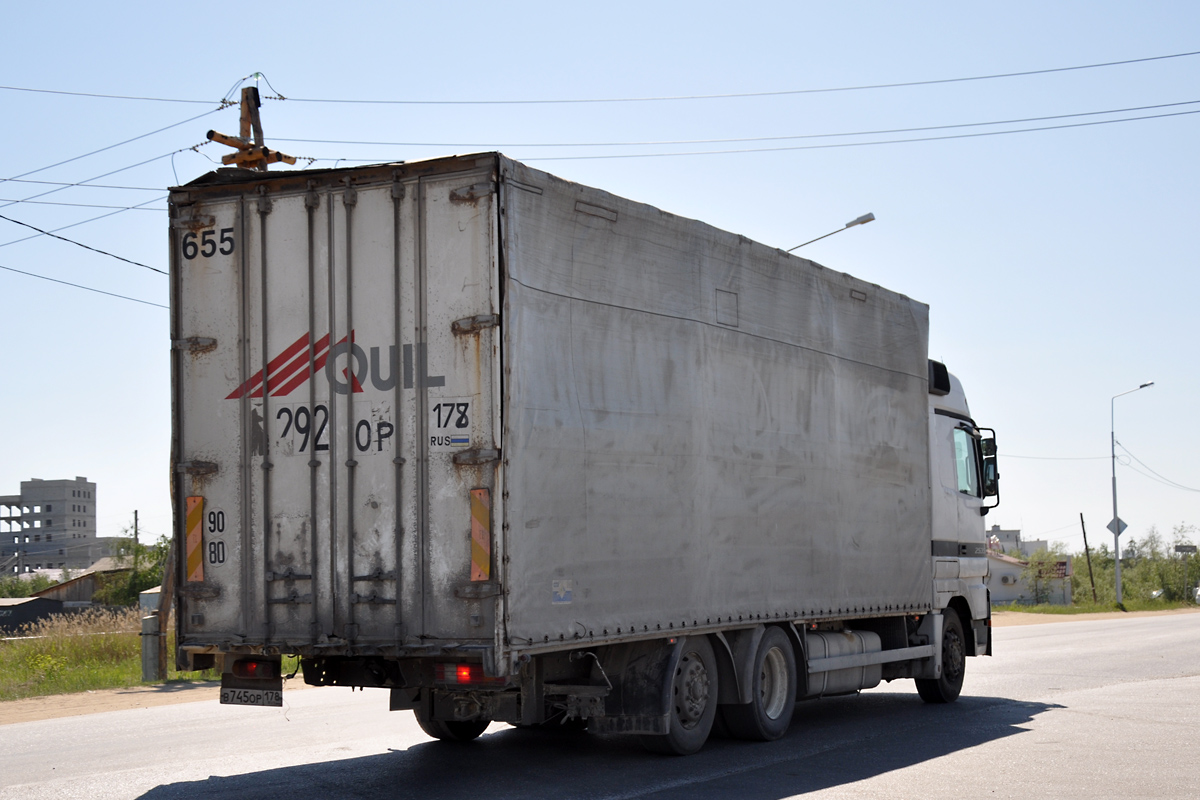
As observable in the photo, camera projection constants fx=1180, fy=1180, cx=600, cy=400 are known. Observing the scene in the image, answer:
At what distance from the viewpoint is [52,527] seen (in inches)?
6152

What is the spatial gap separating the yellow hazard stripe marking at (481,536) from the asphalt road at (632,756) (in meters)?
1.53

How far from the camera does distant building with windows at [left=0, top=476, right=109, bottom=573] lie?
146625 millimetres

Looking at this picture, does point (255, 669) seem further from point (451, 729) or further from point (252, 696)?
point (451, 729)

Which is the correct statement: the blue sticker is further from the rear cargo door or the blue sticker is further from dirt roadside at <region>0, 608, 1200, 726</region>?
dirt roadside at <region>0, 608, 1200, 726</region>

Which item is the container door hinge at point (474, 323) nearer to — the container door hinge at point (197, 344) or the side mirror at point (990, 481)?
the container door hinge at point (197, 344)

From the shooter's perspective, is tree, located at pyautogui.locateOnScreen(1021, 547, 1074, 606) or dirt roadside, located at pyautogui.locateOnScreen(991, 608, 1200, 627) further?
tree, located at pyautogui.locateOnScreen(1021, 547, 1074, 606)

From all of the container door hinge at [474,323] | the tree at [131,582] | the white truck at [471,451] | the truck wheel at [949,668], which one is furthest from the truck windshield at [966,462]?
the tree at [131,582]

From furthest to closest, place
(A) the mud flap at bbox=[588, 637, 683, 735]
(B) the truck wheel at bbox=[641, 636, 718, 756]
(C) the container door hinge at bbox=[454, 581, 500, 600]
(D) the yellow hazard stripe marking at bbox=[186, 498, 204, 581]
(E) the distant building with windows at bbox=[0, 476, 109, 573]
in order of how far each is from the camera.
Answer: (E) the distant building with windows at bbox=[0, 476, 109, 573], (B) the truck wheel at bbox=[641, 636, 718, 756], (A) the mud flap at bbox=[588, 637, 683, 735], (D) the yellow hazard stripe marking at bbox=[186, 498, 204, 581], (C) the container door hinge at bbox=[454, 581, 500, 600]

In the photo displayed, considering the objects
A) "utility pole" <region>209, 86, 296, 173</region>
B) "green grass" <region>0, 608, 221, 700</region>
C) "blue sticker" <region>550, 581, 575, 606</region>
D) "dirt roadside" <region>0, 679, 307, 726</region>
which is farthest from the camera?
"utility pole" <region>209, 86, 296, 173</region>

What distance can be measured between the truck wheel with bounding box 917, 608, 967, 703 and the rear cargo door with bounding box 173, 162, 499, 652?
7.65 m

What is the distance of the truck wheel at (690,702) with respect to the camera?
29.0 ft

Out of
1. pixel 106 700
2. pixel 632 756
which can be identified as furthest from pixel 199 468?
pixel 106 700

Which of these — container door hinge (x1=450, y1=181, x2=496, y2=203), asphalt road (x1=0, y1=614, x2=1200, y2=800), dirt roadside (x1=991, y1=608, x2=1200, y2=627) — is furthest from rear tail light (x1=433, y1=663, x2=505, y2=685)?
dirt roadside (x1=991, y1=608, x2=1200, y2=627)

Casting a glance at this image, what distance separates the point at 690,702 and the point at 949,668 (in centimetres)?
546
